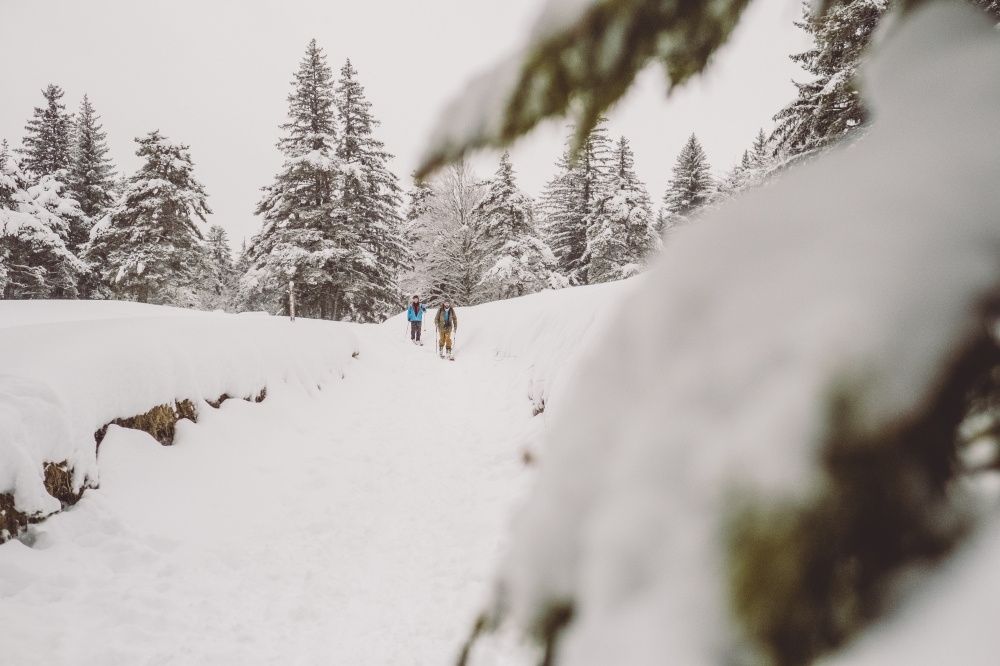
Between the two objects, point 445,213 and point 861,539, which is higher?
point 445,213

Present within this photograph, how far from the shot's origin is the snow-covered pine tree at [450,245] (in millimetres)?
21109

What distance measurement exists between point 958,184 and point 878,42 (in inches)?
14.6

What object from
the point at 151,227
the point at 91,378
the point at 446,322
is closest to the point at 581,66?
the point at 91,378

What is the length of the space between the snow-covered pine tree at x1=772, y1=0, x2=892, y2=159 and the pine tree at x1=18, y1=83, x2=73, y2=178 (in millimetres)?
35834

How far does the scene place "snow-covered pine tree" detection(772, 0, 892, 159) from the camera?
3.42 ft

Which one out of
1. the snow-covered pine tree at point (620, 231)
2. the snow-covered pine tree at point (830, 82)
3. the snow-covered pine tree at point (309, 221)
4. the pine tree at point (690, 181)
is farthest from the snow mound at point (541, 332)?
the pine tree at point (690, 181)

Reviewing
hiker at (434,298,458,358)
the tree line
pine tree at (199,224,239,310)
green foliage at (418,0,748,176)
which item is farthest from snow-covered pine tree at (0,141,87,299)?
green foliage at (418,0,748,176)

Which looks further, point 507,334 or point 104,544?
point 507,334

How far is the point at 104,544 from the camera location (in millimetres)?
2951

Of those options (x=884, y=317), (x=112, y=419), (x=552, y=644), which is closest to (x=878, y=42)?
(x=884, y=317)

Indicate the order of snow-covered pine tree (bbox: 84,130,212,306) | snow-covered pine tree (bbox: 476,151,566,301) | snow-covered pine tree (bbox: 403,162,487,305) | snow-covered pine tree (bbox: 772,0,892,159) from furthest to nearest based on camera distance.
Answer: snow-covered pine tree (bbox: 84,130,212,306), snow-covered pine tree (bbox: 403,162,487,305), snow-covered pine tree (bbox: 476,151,566,301), snow-covered pine tree (bbox: 772,0,892,159)

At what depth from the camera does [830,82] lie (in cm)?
589

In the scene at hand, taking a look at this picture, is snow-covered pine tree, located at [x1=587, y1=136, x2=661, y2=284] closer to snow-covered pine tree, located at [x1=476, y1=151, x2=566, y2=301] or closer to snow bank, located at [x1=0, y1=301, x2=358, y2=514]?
snow-covered pine tree, located at [x1=476, y1=151, x2=566, y2=301]

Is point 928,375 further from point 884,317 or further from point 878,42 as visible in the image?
point 878,42
